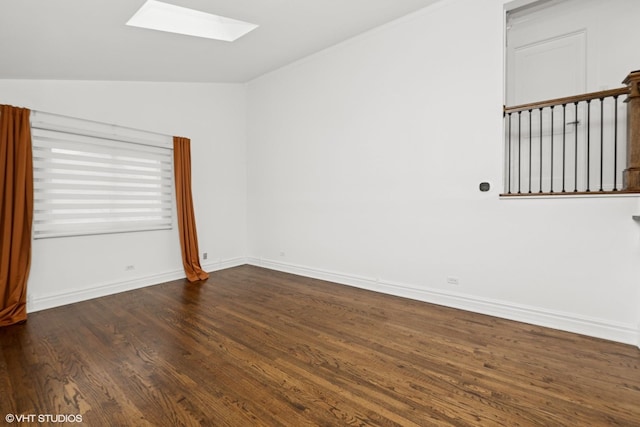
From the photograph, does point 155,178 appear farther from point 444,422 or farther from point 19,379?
point 444,422

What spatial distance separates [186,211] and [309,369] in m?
3.25

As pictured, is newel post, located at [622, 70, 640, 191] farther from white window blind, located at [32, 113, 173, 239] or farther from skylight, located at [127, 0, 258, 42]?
white window blind, located at [32, 113, 173, 239]

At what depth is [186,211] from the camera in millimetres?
4398

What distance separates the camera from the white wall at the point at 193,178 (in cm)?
326

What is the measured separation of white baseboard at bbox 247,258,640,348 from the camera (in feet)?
8.04

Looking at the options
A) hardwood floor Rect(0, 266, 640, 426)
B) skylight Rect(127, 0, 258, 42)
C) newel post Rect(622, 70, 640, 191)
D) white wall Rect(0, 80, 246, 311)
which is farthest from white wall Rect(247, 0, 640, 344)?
skylight Rect(127, 0, 258, 42)

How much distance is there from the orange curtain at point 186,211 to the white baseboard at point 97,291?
0.87 feet

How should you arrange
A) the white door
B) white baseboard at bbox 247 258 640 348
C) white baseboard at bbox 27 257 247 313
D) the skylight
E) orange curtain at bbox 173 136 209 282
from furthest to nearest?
orange curtain at bbox 173 136 209 282
white baseboard at bbox 27 257 247 313
the white door
the skylight
white baseboard at bbox 247 258 640 348

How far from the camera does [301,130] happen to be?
15.2ft

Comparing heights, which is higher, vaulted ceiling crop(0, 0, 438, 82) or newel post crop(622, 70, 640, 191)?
vaulted ceiling crop(0, 0, 438, 82)

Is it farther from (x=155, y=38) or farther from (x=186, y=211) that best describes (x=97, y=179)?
(x=155, y=38)

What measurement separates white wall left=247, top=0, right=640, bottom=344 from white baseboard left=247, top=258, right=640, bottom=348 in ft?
0.04

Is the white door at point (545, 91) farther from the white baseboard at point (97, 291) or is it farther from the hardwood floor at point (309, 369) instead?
the white baseboard at point (97, 291)

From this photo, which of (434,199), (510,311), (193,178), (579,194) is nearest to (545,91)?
(579,194)
